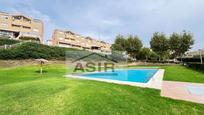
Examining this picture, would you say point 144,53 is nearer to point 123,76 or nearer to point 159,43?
point 159,43

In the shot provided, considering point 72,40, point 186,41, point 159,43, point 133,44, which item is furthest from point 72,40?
point 186,41

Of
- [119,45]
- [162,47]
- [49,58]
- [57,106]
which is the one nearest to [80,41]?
[119,45]

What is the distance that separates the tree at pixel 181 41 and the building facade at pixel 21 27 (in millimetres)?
33275

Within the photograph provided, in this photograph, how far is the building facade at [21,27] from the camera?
41.0m

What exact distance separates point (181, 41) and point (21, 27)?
42.0 metres

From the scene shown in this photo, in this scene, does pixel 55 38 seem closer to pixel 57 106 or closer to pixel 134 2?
pixel 134 2

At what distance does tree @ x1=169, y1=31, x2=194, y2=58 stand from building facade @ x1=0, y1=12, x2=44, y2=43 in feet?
109

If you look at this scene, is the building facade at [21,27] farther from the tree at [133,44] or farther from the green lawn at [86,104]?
the green lawn at [86,104]

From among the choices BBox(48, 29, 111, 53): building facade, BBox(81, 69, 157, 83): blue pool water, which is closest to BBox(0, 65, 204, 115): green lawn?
BBox(81, 69, 157, 83): blue pool water

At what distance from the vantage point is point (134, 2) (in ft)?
62.4

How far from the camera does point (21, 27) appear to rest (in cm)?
4419

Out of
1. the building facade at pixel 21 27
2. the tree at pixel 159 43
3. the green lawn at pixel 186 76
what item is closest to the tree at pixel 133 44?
the tree at pixel 159 43

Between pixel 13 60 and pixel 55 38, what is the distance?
3444cm

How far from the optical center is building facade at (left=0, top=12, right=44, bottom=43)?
1613 inches
